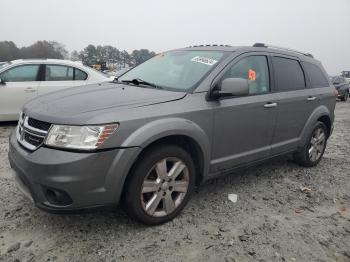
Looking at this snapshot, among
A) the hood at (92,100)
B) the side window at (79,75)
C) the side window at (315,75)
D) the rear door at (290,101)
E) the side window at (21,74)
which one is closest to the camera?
the hood at (92,100)

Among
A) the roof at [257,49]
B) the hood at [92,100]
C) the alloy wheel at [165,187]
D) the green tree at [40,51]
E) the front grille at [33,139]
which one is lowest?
the green tree at [40,51]

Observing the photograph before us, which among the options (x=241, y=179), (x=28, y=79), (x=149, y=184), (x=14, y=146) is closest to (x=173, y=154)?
(x=149, y=184)

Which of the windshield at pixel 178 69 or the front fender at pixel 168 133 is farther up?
the windshield at pixel 178 69

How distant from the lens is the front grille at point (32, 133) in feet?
9.08

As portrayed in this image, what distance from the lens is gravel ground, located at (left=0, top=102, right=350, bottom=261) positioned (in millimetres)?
2779

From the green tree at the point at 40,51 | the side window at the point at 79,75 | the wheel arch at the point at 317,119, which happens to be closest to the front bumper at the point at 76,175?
the wheel arch at the point at 317,119

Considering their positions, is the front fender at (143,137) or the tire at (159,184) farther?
the tire at (159,184)

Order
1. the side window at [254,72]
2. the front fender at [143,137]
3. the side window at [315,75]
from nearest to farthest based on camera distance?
the front fender at [143,137], the side window at [254,72], the side window at [315,75]

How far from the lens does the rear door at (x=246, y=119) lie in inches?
138

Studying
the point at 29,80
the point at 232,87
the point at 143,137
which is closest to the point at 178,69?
the point at 232,87

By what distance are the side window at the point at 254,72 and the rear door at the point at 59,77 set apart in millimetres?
4830

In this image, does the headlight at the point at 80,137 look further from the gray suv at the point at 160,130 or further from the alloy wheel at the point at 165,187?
the alloy wheel at the point at 165,187

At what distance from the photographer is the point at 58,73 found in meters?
7.68

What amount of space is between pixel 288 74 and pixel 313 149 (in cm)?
132
